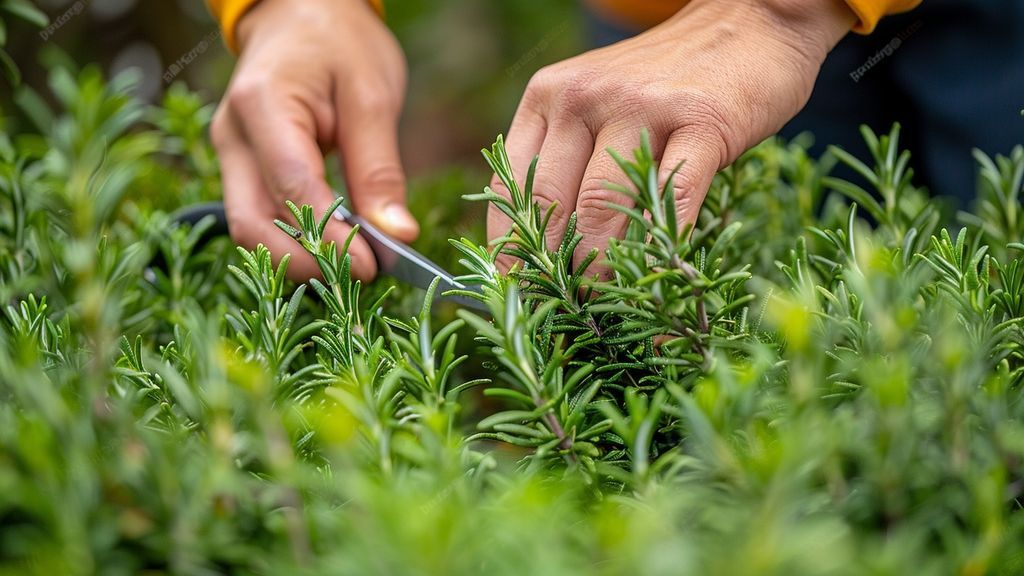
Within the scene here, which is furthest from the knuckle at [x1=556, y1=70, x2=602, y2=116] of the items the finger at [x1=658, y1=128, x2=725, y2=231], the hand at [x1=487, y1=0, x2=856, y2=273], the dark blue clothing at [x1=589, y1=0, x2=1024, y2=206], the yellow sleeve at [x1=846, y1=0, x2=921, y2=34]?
the dark blue clothing at [x1=589, y1=0, x2=1024, y2=206]

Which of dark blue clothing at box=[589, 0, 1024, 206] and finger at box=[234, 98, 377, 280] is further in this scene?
dark blue clothing at box=[589, 0, 1024, 206]

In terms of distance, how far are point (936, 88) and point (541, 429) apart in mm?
1742

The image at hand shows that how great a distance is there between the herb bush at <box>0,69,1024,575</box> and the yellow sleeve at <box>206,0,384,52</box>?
1060 mm

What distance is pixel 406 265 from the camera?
1.30m

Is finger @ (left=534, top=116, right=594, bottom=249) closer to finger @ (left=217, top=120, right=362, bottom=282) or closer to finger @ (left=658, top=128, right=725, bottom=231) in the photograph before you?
finger @ (left=658, top=128, right=725, bottom=231)

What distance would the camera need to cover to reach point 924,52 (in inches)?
81.7

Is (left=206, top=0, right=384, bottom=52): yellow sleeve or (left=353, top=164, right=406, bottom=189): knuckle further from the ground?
(left=206, top=0, right=384, bottom=52): yellow sleeve

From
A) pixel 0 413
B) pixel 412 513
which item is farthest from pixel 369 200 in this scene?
pixel 412 513

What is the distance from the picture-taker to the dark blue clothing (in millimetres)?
1938

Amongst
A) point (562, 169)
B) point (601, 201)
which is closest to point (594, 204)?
point (601, 201)

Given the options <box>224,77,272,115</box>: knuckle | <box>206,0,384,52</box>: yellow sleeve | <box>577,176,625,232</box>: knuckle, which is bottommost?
<box>577,176,625,232</box>: knuckle

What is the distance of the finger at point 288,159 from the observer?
158cm

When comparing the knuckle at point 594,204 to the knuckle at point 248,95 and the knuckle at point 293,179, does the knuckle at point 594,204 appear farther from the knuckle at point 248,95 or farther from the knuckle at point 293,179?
the knuckle at point 248,95

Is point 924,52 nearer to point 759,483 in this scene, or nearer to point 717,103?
point 717,103
